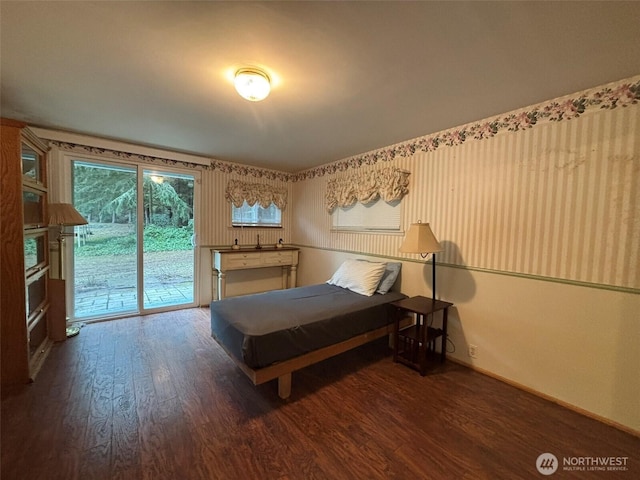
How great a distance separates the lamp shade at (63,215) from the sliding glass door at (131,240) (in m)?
0.50

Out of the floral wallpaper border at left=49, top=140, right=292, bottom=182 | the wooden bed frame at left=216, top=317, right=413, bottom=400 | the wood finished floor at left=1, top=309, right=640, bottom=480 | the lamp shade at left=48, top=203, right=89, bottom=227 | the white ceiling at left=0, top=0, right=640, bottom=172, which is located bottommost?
the wood finished floor at left=1, top=309, right=640, bottom=480

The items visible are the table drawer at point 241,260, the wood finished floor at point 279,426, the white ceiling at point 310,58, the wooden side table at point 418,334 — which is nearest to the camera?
the white ceiling at point 310,58

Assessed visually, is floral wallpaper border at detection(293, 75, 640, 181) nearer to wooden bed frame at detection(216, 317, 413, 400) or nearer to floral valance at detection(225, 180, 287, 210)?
floral valance at detection(225, 180, 287, 210)

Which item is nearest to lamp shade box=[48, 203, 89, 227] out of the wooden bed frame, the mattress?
→ the mattress

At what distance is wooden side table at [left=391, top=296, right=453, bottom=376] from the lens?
7.80ft

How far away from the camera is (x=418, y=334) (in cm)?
245

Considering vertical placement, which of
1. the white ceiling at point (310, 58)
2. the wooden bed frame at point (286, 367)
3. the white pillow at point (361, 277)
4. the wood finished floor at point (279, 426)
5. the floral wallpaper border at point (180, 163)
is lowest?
the wood finished floor at point (279, 426)

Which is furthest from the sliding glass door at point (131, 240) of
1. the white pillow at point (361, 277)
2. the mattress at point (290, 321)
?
the white pillow at point (361, 277)

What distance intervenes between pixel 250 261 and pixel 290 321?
2.22 metres

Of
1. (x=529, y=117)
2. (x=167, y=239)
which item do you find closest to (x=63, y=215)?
(x=167, y=239)

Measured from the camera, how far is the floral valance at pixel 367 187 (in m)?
3.08

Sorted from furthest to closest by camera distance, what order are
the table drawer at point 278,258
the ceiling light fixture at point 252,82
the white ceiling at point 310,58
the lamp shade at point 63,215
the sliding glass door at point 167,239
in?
the table drawer at point 278,258, the sliding glass door at point 167,239, the lamp shade at point 63,215, the ceiling light fixture at point 252,82, the white ceiling at point 310,58

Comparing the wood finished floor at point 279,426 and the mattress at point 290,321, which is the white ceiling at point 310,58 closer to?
the mattress at point 290,321

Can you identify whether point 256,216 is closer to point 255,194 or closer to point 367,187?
point 255,194
